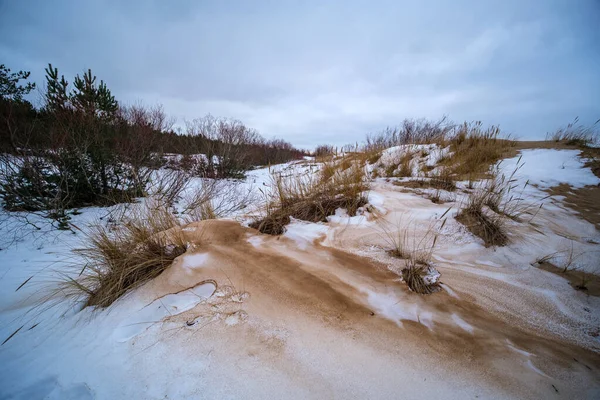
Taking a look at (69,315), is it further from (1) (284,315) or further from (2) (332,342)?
(2) (332,342)

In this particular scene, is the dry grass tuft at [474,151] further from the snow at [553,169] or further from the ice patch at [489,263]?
the ice patch at [489,263]

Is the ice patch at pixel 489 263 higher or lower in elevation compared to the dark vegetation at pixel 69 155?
lower

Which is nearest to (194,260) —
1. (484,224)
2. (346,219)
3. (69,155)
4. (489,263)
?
(346,219)

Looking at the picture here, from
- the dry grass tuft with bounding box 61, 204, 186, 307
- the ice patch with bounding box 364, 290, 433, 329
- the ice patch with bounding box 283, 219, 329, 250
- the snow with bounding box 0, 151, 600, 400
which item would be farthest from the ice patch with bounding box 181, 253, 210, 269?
A: the ice patch with bounding box 364, 290, 433, 329

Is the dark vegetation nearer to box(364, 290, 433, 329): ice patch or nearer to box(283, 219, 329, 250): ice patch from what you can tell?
box(283, 219, 329, 250): ice patch

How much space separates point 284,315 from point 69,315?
1.53 metres

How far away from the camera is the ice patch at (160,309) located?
117 cm

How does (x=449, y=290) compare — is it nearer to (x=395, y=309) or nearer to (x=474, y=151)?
(x=395, y=309)

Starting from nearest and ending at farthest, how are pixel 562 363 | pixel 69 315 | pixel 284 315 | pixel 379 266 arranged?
1. pixel 562 363
2. pixel 284 315
3. pixel 69 315
4. pixel 379 266

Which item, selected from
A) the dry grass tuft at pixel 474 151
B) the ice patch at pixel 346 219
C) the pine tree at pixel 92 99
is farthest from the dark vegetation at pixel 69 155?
the dry grass tuft at pixel 474 151

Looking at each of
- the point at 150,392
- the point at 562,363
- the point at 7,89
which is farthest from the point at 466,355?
the point at 7,89

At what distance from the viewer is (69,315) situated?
139 centimetres

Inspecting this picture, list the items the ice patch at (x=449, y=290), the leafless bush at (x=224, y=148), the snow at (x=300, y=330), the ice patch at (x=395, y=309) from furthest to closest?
1. the leafless bush at (x=224, y=148)
2. the ice patch at (x=449, y=290)
3. the ice patch at (x=395, y=309)
4. the snow at (x=300, y=330)

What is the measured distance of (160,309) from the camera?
128 cm
